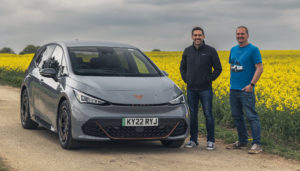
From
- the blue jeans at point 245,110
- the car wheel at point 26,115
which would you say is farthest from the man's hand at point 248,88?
the car wheel at point 26,115

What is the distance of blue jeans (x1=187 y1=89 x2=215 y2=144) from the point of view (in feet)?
26.4

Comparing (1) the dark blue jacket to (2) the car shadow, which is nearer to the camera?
(2) the car shadow

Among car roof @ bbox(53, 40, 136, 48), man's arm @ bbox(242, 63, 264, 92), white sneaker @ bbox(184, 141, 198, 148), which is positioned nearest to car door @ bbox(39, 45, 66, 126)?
car roof @ bbox(53, 40, 136, 48)

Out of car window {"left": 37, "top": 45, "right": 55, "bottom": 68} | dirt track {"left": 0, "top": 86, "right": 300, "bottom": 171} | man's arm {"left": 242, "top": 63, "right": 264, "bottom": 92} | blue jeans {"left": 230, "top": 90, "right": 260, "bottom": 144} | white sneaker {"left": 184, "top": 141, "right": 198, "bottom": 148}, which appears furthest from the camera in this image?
car window {"left": 37, "top": 45, "right": 55, "bottom": 68}

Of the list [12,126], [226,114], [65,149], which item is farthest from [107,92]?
[226,114]

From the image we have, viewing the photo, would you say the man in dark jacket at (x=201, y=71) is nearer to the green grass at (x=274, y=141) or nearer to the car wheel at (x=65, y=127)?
the green grass at (x=274, y=141)

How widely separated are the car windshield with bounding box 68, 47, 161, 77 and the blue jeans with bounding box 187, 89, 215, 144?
68 centimetres

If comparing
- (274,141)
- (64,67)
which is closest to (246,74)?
(274,141)

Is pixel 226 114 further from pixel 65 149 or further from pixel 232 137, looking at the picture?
pixel 65 149

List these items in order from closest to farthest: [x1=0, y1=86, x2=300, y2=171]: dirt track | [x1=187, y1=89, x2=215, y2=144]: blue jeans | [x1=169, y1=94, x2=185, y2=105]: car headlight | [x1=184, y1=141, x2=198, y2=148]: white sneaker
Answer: [x1=0, y1=86, x2=300, y2=171]: dirt track
[x1=169, y1=94, x2=185, y2=105]: car headlight
[x1=187, y1=89, x2=215, y2=144]: blue jeans
[x1=184, y1=141, x2=198, y2=148]: white sneaker

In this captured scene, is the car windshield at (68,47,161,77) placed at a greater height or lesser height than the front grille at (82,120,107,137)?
greater

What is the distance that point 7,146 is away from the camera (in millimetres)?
7848

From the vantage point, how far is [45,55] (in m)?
9.48

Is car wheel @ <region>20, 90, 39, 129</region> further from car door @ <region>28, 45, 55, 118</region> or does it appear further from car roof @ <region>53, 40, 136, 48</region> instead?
car roof @ <region>53, 40, 136, 48</region>
